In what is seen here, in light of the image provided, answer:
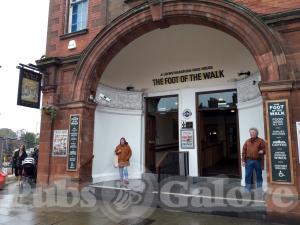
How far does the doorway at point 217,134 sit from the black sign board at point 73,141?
351cm

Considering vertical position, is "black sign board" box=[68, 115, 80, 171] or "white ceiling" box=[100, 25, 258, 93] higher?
"white ceiling" box=[100, 25, 258, 93]

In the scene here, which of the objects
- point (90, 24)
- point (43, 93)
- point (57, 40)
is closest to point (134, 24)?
point (90, 24)

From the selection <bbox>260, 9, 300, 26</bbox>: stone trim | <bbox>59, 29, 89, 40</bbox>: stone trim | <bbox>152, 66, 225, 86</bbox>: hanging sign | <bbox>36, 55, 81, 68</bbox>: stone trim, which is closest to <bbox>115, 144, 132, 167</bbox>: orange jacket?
<bbox>152, 66, 225, 86</bbox>: hanging sign

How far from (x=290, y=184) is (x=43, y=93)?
6668 millimetres

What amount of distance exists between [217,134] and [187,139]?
16.4ft

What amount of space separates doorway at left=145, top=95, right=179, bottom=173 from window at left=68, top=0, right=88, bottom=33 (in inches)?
125

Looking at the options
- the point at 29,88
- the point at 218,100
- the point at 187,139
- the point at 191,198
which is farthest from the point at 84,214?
the point at 218,100

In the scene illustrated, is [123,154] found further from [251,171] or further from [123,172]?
[251,171]

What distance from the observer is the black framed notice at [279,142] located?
4.82m

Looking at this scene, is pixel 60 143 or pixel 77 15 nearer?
pixel 60 143

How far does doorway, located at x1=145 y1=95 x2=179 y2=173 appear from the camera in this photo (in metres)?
9.13

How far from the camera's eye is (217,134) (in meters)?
12.8

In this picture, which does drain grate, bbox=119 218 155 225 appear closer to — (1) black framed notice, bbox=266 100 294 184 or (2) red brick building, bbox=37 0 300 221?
(2) red brick building, bbox=37 0 300 221

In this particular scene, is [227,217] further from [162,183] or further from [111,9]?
[111,9]
